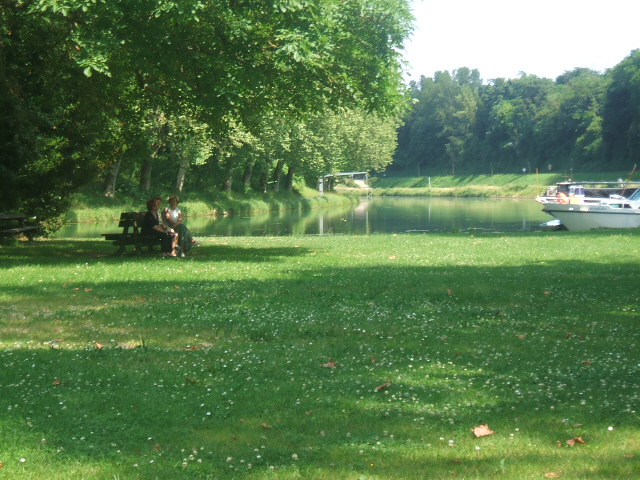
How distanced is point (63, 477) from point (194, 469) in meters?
0.86

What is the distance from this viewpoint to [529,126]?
157000mm

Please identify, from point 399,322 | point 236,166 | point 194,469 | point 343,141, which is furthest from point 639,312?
point 343,141

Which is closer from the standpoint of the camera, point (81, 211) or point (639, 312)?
point (639, 312)

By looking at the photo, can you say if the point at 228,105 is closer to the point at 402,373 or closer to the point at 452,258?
the point at 452,258

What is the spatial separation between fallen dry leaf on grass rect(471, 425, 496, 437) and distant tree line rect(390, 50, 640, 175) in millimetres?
107151

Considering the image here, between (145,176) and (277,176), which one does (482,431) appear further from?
(277,176)

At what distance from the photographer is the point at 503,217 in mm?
62125

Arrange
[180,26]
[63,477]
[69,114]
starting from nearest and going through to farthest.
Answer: [63,477]
[180,26]
[69,114]

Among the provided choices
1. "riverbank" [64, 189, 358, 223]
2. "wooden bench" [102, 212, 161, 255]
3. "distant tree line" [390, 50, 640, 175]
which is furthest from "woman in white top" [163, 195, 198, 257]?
"distant tree line" [390, 50, 640, 175]

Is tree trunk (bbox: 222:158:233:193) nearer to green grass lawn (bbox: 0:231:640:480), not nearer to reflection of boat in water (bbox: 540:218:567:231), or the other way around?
reflection of boat in water (bbox: 540:218:567:231)

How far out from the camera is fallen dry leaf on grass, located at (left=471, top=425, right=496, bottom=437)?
6.08 metres

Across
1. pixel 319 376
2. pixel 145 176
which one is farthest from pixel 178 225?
pixel 145 176

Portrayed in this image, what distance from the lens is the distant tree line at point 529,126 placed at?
4695 inches

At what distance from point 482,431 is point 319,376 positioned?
7.27ft
